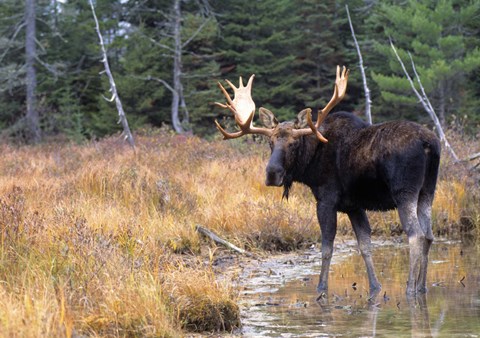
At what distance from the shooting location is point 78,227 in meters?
7.54

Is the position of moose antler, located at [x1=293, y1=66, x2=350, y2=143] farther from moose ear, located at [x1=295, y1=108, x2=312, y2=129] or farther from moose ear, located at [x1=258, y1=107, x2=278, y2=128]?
moose ear, located at [x1=258, y1=107, x2=278, y2=128]

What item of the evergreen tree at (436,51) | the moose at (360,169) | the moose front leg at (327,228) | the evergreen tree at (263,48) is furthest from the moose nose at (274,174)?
the evergreen tree at (263,48)

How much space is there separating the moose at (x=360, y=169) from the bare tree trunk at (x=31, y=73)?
27.0m

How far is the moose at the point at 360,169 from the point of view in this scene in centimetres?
793

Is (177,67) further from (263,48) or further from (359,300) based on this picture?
(359,300)

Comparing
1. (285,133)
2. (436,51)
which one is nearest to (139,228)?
(285,133)

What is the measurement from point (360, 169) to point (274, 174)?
0.94 metres

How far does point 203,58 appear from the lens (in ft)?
132

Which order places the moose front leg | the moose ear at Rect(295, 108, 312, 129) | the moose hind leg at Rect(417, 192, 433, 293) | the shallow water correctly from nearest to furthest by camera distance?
the shallow water
the moose hind leg at Rect(417, 192, 433, 293)
the moose front leg
the moose ear at Rect(295, 108, 312, 129)

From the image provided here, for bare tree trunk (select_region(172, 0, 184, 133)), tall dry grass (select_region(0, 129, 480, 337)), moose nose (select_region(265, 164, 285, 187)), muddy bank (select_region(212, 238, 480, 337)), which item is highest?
bare tree trunk (select_region(172, 0, 184, 133))

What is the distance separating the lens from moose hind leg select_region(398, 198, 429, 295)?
7957mm

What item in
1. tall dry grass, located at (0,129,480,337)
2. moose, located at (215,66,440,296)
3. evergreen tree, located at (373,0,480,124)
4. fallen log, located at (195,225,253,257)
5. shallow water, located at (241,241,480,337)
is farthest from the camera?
evergreen tree, located at (373,0,480,124)

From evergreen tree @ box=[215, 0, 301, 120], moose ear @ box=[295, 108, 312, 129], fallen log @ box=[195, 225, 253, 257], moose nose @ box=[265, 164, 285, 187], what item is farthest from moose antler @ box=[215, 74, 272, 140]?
evergreen tree @ box=[215, 0, 301, 120]

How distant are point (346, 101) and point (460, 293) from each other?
3415 cm
